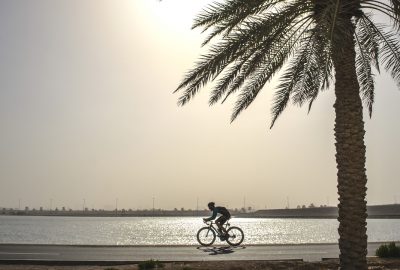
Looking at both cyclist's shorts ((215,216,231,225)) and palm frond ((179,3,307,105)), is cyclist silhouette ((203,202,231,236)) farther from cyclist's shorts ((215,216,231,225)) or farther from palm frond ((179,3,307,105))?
palm frond ((179,3,307,105))

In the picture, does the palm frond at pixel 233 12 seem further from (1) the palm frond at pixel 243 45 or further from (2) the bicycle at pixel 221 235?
(2) the bicycle at pixel 221 235

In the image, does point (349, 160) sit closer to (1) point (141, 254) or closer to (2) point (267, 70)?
(2) point (267, 70)

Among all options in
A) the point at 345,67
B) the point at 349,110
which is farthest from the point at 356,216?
the point at 345,67

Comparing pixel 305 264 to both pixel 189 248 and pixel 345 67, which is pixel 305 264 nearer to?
pixel 345 67

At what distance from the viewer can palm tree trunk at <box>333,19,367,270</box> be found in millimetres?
10906

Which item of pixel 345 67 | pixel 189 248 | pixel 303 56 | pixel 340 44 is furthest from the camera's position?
pixel 189 248

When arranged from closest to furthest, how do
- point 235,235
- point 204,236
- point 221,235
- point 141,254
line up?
point 141,254
point 221,235
point 204,236
point 235,235

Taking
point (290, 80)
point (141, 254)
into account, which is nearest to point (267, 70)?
point (290, 80)

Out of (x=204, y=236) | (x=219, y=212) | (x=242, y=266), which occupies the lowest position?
(x=242, y=266)

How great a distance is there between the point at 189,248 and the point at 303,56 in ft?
31.3

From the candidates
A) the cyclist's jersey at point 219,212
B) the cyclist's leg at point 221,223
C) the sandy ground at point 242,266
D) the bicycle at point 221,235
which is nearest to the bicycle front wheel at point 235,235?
the bicycle at point 221,235

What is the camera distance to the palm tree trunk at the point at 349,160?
429 inches

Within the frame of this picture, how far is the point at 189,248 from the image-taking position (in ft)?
63.1

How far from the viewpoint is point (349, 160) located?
11188mm
